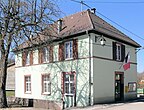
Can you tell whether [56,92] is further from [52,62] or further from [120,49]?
[120,49]

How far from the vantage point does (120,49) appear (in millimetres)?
30844

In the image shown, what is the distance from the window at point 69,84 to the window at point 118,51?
16.6 feet

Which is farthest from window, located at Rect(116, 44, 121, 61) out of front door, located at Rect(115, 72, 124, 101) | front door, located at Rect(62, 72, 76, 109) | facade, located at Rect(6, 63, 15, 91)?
facade, located at Rect(6, 63, 15, 91)

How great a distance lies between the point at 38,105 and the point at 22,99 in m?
4.64

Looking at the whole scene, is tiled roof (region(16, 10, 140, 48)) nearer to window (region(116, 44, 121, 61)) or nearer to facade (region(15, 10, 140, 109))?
facade (region(15, 10, 140, 109))

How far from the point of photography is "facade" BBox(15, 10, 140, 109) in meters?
26.9

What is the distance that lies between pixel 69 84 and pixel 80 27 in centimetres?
594

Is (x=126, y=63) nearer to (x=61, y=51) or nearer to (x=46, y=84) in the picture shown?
(x=61, y=51)

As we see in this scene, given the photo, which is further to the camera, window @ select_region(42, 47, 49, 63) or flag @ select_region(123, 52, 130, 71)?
window @ select_region(42, 47, 49, 63)

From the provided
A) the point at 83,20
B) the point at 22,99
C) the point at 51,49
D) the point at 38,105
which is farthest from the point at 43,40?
the point at 22,99

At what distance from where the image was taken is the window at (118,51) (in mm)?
29656

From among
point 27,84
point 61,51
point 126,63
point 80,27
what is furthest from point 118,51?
point 27,84

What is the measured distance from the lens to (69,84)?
28875 millimetres

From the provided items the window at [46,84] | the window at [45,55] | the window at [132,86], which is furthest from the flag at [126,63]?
the window at [45,55]
